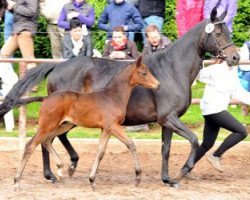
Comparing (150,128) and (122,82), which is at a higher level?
(122,82)

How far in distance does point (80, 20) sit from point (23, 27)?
2.78ft

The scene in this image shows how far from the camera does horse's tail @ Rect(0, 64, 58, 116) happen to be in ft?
37.6

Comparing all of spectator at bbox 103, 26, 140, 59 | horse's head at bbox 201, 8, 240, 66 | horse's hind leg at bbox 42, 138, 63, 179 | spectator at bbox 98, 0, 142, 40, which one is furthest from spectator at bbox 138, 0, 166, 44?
horse's hind leg at bbox 42, 138, 63, 179

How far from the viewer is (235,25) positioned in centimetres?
1650

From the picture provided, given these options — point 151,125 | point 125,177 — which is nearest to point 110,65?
point 125,177

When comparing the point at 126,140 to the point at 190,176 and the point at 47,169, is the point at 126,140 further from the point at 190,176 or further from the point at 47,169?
the point at 190,176

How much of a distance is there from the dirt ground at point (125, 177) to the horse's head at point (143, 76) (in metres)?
1.16

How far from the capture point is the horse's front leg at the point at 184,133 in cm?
1118

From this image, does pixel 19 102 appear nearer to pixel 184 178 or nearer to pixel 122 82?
pixel 122 82

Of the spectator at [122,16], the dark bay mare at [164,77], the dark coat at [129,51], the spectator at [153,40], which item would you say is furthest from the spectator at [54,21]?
the dark bay mare at [164,77]

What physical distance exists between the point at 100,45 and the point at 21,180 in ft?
16.5

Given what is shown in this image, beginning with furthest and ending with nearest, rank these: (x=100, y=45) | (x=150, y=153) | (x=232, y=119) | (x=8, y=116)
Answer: (x=100, y=45)
(x=8, y=116)
(x=150, y=153)
(x=232, y=119)

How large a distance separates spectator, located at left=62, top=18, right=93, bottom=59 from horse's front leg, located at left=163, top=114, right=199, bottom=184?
272cm

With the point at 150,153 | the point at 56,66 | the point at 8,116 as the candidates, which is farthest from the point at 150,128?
the point at 56,66
